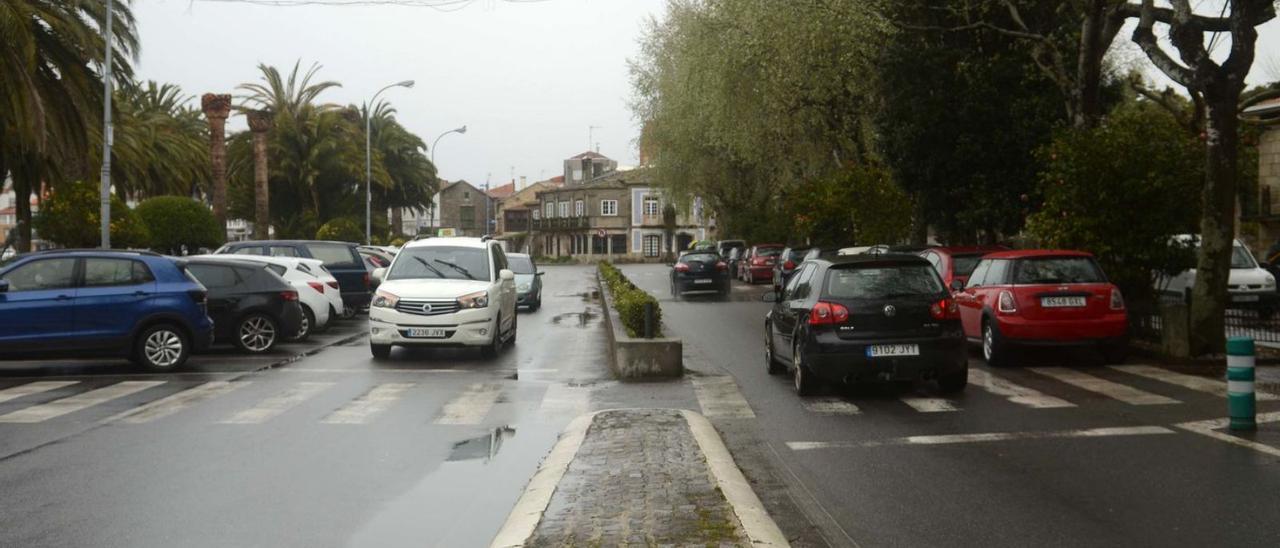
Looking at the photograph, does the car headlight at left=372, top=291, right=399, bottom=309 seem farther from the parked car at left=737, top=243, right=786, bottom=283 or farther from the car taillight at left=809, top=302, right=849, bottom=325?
the parked car at left=737, top=243, right=786, bottom=283

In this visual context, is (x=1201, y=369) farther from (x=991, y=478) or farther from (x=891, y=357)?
(x=991, y=478)

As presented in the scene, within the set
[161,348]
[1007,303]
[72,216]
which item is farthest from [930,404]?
[72,216]

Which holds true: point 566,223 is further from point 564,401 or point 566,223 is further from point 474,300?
point 564,401

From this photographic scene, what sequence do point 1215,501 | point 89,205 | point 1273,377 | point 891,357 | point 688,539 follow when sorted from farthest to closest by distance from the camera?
1. point 89,205
2. point 1273,377
3. point 891,357
4. point 1215,501
5. point 688,539

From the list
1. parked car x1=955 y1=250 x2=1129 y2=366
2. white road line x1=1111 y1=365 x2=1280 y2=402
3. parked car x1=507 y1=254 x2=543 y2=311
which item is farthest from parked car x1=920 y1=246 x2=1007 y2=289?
parked car x1=507 y1=254 x2=543 y2=311

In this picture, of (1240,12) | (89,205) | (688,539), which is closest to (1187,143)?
(1240,12)

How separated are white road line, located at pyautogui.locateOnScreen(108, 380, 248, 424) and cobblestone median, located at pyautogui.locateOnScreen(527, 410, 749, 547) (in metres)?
4.60

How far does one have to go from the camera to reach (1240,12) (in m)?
14.5

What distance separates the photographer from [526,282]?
93.9ft

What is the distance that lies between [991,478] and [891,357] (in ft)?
13.1

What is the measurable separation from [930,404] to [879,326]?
94 cm

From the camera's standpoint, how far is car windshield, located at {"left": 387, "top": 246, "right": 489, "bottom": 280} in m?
17.0

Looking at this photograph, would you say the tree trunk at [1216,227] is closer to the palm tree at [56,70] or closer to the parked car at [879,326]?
the parked car at [879,326]

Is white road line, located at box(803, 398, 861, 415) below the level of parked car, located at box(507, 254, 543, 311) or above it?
below
